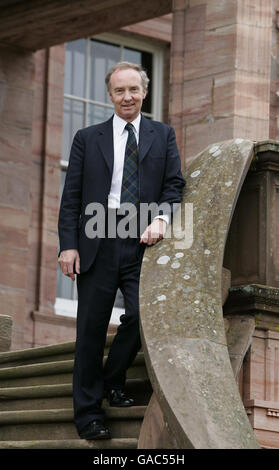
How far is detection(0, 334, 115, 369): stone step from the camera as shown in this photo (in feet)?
27.3

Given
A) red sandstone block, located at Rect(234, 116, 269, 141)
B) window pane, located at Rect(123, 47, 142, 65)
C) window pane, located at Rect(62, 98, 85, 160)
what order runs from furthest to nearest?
window pane, located at Rect(123, 47, 142, 65) < window pane, located at Rect(62, 98, 85, 160) < red sandstone block, located at Rect(234, 116, 269, 141)

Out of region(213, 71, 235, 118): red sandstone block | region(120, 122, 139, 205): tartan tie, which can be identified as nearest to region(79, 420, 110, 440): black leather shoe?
region(120, 122, 139, 205): tartan tie


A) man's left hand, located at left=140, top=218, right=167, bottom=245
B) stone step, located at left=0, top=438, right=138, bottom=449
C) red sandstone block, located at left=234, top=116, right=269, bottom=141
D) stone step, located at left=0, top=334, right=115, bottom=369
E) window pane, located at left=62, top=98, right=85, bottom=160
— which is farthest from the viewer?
window pane, located at left=62, top=98, right=85, bottom=160

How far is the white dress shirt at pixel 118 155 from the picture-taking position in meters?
7.12

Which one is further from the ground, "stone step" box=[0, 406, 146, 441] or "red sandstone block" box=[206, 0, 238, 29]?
"red sandstone block" box=[206, 0, 238, 29]

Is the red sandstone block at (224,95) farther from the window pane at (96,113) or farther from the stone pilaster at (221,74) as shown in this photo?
the window pane at (96,113)

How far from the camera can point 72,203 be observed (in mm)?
7195

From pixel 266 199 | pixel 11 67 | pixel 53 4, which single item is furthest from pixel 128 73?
pixel 11 67

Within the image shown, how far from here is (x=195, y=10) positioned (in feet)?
35.6

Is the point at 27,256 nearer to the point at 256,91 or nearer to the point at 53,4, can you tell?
the point at 53,4

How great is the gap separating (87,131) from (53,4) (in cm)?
512

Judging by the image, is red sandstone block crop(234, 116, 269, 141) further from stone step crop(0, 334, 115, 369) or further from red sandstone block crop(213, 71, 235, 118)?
stone step crop(0, 334, 115, 369)

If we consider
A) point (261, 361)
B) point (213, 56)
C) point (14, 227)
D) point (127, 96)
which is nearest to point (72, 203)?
point (127, 96)

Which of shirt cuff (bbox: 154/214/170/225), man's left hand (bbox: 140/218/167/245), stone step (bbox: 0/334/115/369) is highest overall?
shirt cuff (bbox: 154/214/170/225)
